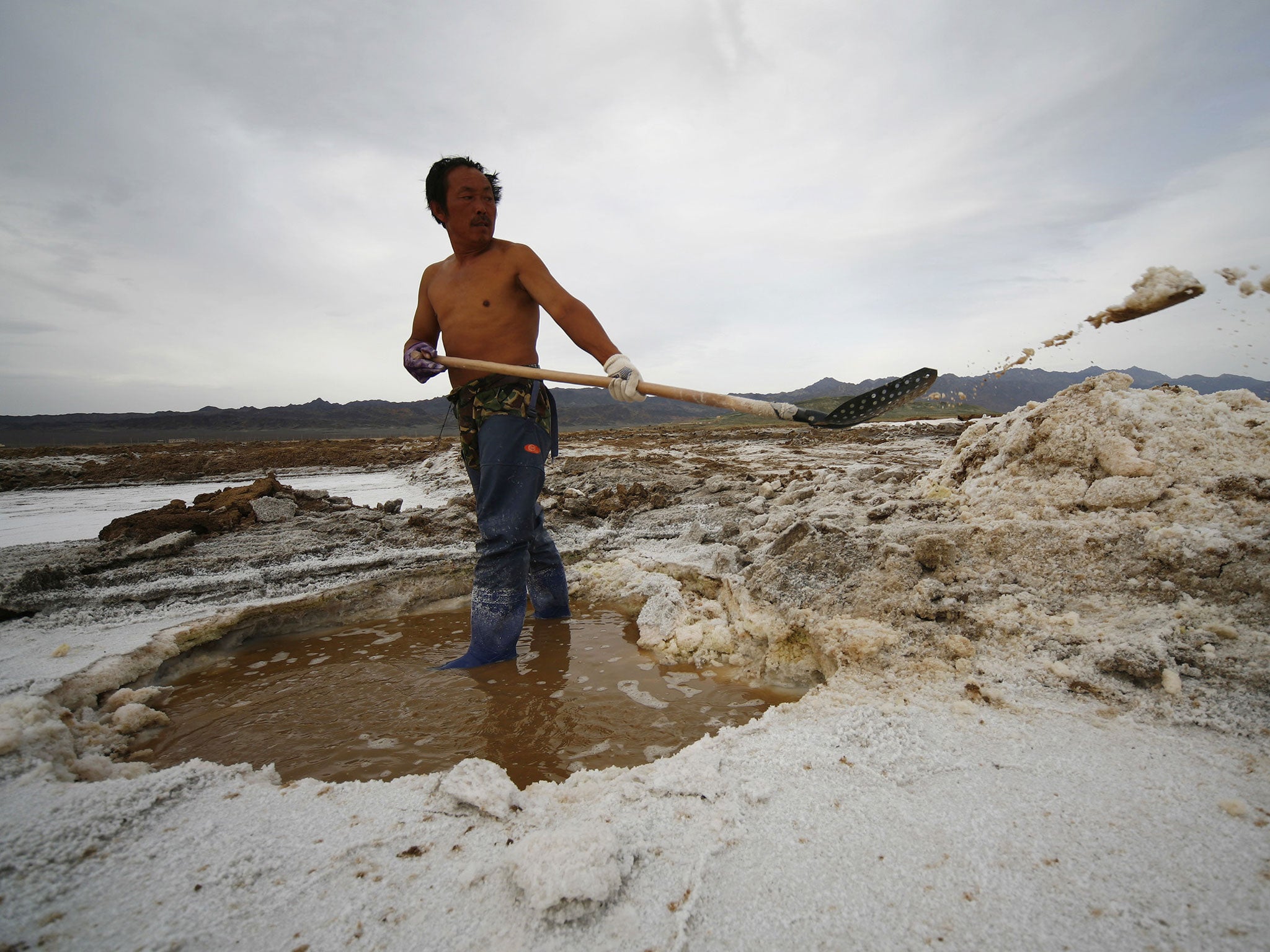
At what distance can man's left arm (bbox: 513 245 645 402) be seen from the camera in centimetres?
246

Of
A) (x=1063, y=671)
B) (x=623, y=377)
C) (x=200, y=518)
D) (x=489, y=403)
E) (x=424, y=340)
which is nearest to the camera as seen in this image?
(x=1063, y=671)

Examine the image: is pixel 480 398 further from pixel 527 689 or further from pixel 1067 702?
pixel 1067 702

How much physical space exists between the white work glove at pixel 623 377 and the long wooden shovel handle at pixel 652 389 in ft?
0.11

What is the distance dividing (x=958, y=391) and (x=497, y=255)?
3.32 metres

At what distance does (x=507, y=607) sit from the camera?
2.58m

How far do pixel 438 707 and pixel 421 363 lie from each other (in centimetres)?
161

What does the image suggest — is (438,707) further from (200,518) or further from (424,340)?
(200,518)

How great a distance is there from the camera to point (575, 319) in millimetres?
2502

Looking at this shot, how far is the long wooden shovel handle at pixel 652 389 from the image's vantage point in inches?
91.4

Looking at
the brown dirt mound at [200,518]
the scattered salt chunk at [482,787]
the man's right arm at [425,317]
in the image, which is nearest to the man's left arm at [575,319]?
the man's right arm at [425,317]

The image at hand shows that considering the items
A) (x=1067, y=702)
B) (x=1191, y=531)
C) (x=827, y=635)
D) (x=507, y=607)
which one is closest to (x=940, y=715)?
(x=1067, y=702)

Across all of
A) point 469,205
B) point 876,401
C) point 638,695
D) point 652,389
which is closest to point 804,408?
point 876,401

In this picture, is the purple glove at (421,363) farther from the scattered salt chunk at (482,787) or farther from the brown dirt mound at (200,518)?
the brown dirt mound at (200,518)

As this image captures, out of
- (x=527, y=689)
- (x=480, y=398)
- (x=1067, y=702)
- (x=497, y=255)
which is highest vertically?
(x=497, y=255)
